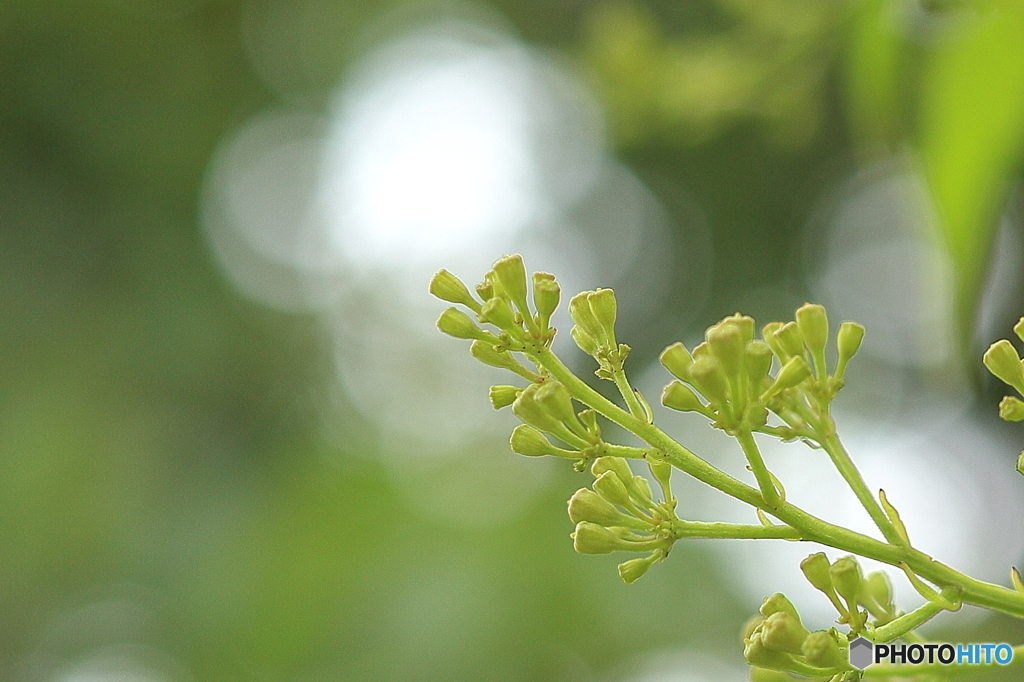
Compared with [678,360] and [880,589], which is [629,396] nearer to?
[678,360]

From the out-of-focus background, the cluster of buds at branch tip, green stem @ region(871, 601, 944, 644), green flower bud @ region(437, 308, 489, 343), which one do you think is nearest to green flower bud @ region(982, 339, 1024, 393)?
the cluster of buds at branch tip

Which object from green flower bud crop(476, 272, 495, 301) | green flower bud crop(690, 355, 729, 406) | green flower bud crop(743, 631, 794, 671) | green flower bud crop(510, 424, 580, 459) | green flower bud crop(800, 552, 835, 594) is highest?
green flower bud crop(476, 272, 495, 301)

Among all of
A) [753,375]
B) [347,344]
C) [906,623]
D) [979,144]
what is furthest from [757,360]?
[347,344]

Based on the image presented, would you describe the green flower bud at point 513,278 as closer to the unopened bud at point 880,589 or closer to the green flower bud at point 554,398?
the green flower bud at point 554,398

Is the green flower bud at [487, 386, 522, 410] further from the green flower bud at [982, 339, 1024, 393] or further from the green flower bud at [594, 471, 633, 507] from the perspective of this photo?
the green flower bud at [982, 339, 1024, 393]

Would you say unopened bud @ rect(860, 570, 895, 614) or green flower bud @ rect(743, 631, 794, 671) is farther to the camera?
unopened bud @ rect(860, 570, 895, 614)

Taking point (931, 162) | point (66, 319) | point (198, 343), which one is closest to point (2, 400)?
point (66, 319)
